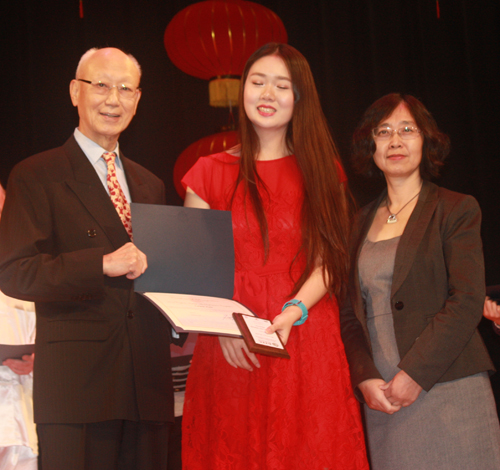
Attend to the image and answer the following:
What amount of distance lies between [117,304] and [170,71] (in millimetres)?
3169

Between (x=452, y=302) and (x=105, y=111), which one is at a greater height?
(x=105, y=111)

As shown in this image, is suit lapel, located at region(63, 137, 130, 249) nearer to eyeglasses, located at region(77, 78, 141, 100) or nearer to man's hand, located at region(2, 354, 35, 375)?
eyeglasses, located at region(77, 78, 141, 100)

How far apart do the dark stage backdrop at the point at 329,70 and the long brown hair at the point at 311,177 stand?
1.60 meters

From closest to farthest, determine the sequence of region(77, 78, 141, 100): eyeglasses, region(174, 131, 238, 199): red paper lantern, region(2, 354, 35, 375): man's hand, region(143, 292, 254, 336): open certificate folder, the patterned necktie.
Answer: region(143, 292, 254, 336): open certificate folder → the patterned necktie → region(77, 78, 141, 100): eyeglasses → region(2, 354, 35, 375): man's hand → region(174, 131, 238, 199): red paper lantern

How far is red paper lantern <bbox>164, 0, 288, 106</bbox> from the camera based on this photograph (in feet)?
11.8

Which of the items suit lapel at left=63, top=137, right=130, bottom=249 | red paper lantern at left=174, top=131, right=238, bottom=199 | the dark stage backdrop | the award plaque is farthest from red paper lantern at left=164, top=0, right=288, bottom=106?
the award plaque

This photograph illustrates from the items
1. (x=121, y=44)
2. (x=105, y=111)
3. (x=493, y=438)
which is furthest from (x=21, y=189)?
(x=121, y=44)

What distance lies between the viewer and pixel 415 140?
1915 mm

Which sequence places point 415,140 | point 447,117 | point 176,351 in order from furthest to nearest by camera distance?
1. point 447,117
2. point 176,351
3. point 415,140

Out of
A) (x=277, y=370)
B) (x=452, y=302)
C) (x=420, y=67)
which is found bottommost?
(x=277, y=370)

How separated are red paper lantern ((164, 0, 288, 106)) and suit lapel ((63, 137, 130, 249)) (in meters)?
2.21

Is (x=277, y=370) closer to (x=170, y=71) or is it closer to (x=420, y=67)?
(x=420, y=67)

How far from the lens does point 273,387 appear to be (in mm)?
1554

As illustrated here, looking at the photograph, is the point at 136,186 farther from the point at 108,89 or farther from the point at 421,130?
the point at 421,130
